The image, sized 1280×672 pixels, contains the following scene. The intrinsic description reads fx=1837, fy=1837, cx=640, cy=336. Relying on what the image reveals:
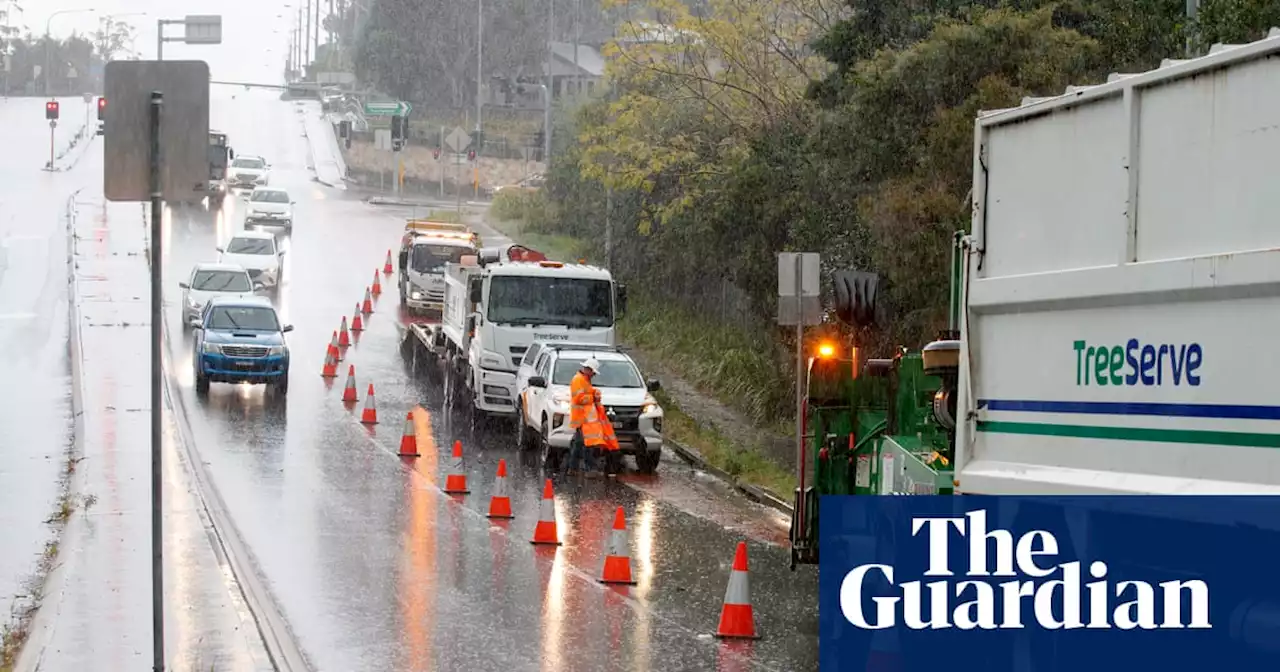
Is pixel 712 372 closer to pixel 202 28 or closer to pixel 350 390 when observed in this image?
pixel 350 390

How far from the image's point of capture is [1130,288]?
7633 millimetres

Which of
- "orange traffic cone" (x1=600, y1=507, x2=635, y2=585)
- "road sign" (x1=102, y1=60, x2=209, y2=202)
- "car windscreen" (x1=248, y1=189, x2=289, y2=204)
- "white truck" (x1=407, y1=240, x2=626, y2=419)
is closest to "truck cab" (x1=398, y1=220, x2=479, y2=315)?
"white truck" (x1=407, y1=240, x2=626, y2=419)

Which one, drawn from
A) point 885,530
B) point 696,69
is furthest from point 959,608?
point 696,69

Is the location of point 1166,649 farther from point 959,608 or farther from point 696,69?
point 696,69

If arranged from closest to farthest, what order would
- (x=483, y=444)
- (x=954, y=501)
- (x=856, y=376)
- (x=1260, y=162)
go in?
1. (x=1260, y=162)
2. (x=954, y=501)
3. (x=856, y=376)
4. (x=483, y=444)

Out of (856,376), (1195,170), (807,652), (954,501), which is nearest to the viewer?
(1195,170)

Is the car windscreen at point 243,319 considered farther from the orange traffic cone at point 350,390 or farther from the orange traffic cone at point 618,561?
the orange traffic cone at point 618,561

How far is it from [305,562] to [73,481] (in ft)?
22.1

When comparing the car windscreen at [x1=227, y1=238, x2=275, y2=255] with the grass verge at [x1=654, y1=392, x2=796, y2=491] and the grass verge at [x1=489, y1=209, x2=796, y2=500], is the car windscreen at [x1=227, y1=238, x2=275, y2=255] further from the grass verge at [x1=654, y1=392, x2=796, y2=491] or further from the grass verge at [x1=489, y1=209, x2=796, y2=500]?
the grass verge at [x1=654, y1=392, x2=796, y2=491]

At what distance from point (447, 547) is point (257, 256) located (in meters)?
27.8

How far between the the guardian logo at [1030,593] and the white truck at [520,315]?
18.7 metres

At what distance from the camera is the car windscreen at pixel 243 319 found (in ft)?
101

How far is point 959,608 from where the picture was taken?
8.63 m

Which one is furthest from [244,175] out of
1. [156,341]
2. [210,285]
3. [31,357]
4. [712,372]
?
[156,341]
